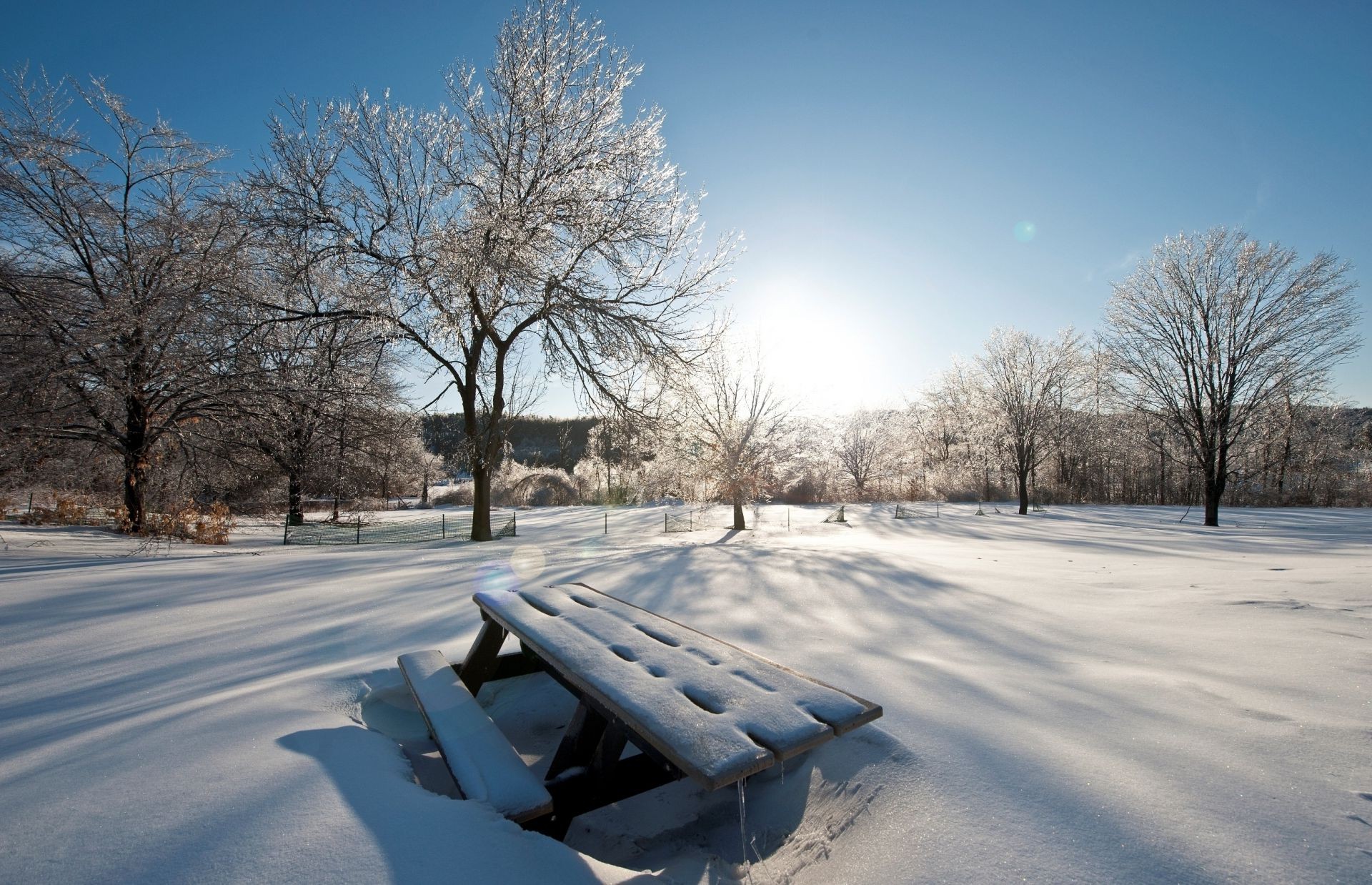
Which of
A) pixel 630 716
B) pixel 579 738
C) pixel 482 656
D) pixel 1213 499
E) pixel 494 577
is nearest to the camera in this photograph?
pixel 630 716

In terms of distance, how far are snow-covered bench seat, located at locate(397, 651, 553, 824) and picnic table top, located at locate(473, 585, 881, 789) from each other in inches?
12.7

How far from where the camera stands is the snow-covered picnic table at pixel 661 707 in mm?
1555

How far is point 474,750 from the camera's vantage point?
6.75 ft

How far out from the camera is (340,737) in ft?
7.17

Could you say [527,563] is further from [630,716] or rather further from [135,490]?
[135,490]

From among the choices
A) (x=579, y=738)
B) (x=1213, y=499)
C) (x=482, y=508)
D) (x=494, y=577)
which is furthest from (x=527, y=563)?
(x=1213, y=499)

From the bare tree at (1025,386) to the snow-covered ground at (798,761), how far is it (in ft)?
77.7

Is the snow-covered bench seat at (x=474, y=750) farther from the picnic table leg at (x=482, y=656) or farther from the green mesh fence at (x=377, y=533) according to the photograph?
the green mesh fence at (x=377, y=533)

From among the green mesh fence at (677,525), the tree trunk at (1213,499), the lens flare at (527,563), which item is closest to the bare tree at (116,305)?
the lens flare at (527,563)

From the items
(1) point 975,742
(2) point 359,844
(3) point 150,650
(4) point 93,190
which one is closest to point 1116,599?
(1) point 975,742

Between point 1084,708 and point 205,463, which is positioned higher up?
point 205,463

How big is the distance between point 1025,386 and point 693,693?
3061 cm

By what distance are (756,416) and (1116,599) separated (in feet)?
53.0

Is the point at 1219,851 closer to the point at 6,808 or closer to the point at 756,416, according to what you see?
the point at 6,808
